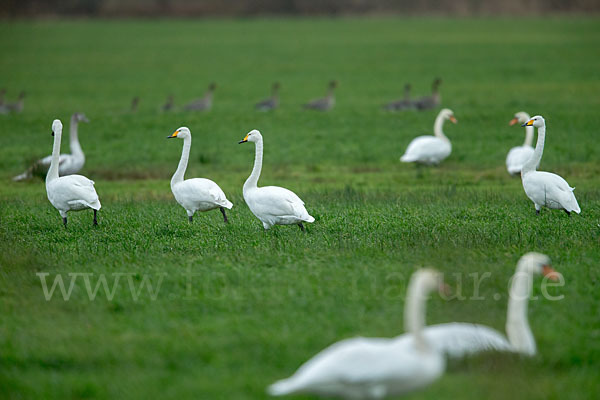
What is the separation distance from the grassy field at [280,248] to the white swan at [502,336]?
11cm

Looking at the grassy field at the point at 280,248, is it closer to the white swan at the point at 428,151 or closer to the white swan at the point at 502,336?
the white swan at the point at 502,336

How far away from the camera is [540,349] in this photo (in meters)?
6.12

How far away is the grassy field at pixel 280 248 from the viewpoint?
19.4ft

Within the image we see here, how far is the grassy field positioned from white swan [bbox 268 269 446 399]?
0.48 meters

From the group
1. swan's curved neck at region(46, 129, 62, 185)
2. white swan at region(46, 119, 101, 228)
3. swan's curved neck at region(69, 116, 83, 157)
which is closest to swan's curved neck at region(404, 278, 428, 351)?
white swan at region(46, 119, 101, 228)

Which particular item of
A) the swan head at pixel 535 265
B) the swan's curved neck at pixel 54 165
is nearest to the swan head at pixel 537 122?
the swan head at pixel 535 265

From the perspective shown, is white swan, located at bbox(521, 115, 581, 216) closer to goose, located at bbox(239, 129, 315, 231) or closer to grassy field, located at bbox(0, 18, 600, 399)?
grassy field, located at bbox(0, 18, 600, 399)

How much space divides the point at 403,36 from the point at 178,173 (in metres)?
49.9

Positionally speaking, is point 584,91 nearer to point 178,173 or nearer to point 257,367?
point 178,173

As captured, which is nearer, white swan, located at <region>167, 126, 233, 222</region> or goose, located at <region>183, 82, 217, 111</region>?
white swan, located at <region>167, 126, 233, 222</region>

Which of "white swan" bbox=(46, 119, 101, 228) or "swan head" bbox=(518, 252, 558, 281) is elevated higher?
"white swan" bbox=(46, 119, 101, 228)

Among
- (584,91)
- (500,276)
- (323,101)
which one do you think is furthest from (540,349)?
(584,91)

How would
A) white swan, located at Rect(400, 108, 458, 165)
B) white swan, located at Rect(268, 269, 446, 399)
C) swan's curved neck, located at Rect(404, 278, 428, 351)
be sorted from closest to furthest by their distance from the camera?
white swan, located at Rect(268, 269, 446, 399) → swan's curved neck, located at Rect(404, 278, 428, 351) → white swan, located at Rect(400, 108, 458, 165)

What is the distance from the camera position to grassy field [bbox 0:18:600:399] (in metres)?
5.90
